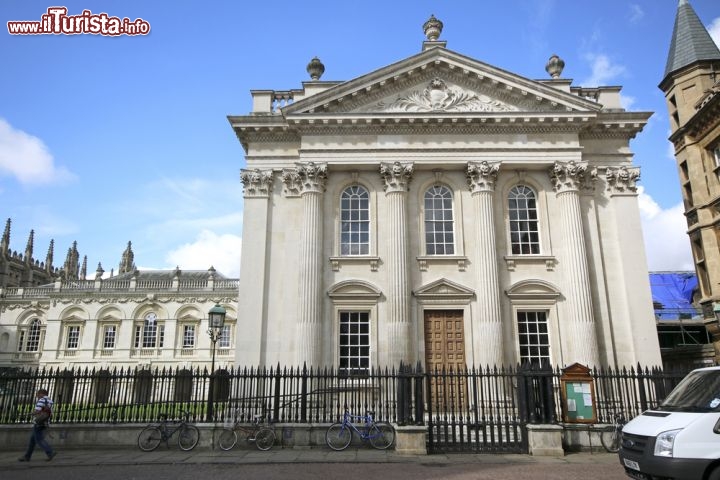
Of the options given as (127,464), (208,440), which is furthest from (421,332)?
(127,464)

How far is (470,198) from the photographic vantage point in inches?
821

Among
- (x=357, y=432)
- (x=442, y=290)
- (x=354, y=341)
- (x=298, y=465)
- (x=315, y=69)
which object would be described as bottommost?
(x=298, y=465)

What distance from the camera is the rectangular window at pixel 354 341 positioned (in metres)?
19.3

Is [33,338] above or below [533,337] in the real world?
above

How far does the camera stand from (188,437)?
13.4 meters

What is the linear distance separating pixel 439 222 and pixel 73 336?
137ft

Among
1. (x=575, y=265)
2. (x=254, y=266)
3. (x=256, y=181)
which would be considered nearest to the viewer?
(x=575, y=265)

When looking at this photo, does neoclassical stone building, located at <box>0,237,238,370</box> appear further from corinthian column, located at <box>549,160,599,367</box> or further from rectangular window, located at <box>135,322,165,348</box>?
corinthian column, located at <box>549,160,599,367</box>

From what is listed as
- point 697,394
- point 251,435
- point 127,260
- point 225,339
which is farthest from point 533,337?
point 127,260

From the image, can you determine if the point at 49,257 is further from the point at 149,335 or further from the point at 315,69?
the point at 315,69

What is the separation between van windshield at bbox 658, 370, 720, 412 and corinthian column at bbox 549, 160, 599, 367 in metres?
10.6

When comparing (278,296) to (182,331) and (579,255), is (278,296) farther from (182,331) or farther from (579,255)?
(182,331)

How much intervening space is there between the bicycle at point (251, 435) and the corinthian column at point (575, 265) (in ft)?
38.4

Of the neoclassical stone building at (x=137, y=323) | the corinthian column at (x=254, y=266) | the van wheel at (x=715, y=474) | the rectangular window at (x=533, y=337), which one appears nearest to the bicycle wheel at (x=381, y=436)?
the corinthian column at (x=254, y=266)
